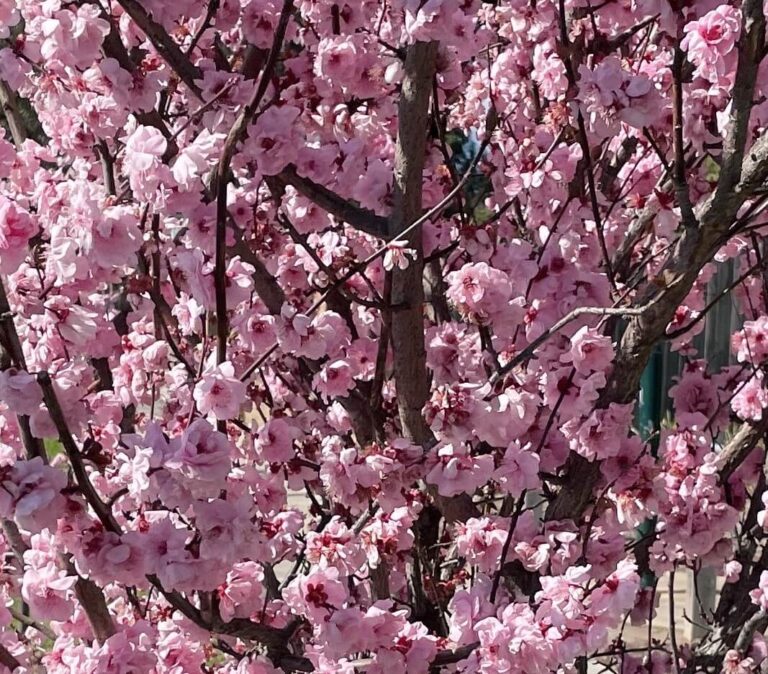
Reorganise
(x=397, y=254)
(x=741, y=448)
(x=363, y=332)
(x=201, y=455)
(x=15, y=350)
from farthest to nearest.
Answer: (x=363, y=332), (x=741, y=448), (x=397, y=254), (x=15, y=350), (x=201, y=455)

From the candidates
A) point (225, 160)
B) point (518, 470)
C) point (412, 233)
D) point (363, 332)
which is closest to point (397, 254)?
point (412, 233)

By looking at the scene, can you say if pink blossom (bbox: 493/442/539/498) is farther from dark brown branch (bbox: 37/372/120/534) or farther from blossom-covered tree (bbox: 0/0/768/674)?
dark brown branch (bbox: 37/372/120/534)

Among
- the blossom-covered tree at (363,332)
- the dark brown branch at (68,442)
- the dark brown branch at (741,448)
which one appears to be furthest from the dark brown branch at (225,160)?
the dark brown branch at (741,448)

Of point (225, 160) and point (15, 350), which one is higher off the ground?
point (225, 160)

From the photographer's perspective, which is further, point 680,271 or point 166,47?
point 166,47

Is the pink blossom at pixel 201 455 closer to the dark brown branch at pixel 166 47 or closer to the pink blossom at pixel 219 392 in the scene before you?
the pink blossom at pixel 219 392

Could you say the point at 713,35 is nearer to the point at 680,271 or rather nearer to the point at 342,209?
the point at 680,271

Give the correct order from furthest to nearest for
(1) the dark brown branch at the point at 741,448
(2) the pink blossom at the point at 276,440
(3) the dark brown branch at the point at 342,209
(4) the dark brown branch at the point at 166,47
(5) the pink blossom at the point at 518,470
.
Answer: (1) the dark brown branch at the point at 741,448, (2) the pink blossom at the point at 276,440, (3) the dark brown branch at the point at 342,209, (5) the pink blossom at the point at 518,470, (4) the dark brown branch at the point at 166,47

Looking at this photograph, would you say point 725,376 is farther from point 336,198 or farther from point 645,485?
point 336,198

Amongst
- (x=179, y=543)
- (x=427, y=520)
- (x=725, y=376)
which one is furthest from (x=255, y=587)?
(x=725, y=376)

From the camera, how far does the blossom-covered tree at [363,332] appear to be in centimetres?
177

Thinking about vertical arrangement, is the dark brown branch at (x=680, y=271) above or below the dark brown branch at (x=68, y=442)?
above

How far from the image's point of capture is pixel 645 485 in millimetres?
2059

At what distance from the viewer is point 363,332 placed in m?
2.58
